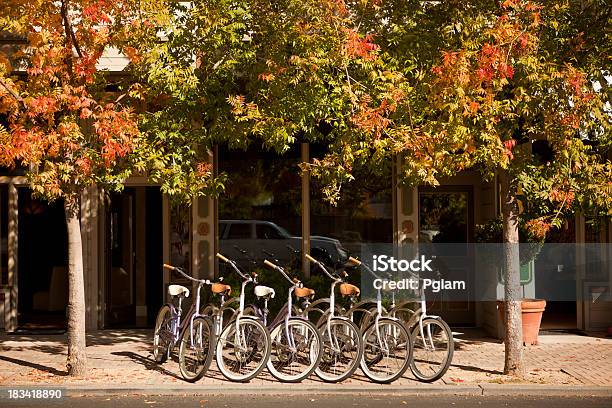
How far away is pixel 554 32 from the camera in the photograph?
11.3 metres

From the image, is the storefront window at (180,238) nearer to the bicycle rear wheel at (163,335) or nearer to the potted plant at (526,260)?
the bicycle rear wheel at (163,335)

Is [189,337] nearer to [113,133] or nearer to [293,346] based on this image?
[293,346]

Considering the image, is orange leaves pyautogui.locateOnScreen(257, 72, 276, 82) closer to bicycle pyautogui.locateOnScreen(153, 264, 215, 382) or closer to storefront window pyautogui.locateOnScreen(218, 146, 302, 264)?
bicycle pyautogui.locateOnScreen(153, 264, 215, 382)

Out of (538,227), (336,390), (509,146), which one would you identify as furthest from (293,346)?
(509,146)

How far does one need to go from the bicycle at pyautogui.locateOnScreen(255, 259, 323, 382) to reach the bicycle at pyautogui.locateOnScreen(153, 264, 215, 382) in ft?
2.41

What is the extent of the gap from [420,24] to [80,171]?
15.1 ft

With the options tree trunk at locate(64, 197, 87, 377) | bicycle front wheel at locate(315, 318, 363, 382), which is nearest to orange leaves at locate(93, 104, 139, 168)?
tree trunk at locate(64, 197, 87, 377)

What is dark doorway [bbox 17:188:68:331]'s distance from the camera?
15.3 m

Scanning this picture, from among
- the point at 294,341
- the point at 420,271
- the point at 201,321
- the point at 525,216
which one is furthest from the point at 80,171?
the point at 420,271

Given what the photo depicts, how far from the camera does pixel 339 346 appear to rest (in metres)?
10.6

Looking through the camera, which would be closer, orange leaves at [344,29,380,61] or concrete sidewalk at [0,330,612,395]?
concrete sidewalk at [0,330,612,395]

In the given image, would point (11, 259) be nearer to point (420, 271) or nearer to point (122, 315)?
point (122, 315)

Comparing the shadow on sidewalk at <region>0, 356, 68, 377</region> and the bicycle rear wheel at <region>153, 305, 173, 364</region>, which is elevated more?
the bicycle rear wheel at <region>153, 305, 173, 364</region>

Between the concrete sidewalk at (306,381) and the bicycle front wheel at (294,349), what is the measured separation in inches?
5.7
